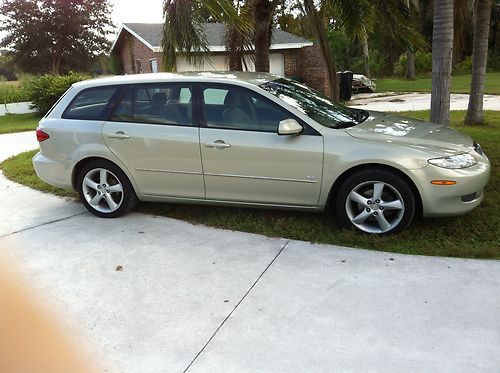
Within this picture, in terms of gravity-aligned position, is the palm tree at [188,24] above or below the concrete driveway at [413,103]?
above

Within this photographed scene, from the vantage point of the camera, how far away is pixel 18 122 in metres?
17.8

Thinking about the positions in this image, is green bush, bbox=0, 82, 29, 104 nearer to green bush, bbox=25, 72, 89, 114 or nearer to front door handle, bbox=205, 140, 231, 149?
green bush, bbox=25, 72, 89, 114

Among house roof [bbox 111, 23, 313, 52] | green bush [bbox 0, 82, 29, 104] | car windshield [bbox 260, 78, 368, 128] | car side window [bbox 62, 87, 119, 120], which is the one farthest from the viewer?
green bush [bbox 0, 82, 29, 104]

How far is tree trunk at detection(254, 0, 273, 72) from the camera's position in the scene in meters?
8.39

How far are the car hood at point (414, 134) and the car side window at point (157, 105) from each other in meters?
1.70

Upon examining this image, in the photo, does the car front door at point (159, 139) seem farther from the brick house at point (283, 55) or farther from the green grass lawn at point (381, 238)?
the brick house at point (283, 55)

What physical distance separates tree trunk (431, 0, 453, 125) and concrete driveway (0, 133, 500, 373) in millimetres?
3558

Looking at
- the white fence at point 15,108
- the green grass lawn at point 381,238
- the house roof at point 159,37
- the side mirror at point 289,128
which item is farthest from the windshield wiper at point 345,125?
the white fence at point 15,108

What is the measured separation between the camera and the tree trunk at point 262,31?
8391mm

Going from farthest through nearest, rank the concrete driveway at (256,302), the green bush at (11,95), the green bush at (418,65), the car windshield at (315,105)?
1. the green bush at (418,65)
2. the green bush at (11,95)
3. the car windshield at (315,105)
4. the concrete driveway at (256,302)

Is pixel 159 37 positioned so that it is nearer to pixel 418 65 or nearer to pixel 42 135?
pixel 42 135

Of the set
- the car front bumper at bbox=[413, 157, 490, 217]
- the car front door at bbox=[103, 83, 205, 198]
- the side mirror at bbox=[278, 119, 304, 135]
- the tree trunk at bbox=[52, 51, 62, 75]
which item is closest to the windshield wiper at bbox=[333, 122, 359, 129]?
the side mirror at bbox=[278, 119, 304, 135]

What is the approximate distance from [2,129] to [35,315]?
546 inches

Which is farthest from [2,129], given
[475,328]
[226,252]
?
[475,328]
